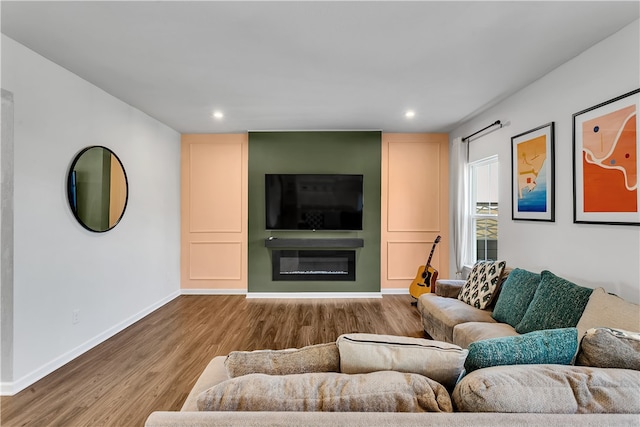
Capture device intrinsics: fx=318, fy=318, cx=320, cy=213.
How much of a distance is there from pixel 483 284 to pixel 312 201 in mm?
2625

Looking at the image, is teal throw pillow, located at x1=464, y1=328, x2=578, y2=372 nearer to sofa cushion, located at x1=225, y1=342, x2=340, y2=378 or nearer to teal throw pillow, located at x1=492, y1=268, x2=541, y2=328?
sofa cushion, located at x1=225, y1=342, x2=340, y2=378

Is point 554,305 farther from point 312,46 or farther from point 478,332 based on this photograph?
point 312,46

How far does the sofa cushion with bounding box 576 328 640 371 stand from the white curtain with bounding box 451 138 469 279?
3.30m

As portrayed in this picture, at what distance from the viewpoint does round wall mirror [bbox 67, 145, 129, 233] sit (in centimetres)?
287

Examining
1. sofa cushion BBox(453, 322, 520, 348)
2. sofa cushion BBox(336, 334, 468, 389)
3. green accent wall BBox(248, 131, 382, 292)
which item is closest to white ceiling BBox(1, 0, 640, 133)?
green accent wall BBox(248, 131, 382, 292)

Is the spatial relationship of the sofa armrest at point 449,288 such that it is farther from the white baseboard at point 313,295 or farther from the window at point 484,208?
the white baseboard at point 313,295

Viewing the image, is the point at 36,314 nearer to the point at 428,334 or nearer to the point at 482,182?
the point at 428,334

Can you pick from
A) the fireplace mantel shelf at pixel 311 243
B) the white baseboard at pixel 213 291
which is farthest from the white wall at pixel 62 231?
the fireplace mantel shelf at pixel 311 243

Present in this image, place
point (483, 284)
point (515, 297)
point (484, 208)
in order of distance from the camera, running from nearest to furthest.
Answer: point (515, 297) → point (483, 284) → point (484, 208)

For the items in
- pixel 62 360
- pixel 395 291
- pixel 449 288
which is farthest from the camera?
pixel 395 291

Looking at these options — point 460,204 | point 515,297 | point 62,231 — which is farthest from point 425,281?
point 62,231

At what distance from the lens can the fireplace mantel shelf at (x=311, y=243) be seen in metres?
4.82

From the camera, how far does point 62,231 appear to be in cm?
273

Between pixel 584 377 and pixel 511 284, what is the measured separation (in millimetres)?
1813
